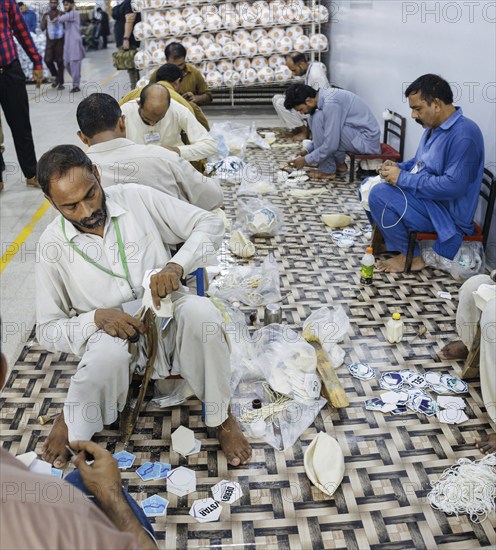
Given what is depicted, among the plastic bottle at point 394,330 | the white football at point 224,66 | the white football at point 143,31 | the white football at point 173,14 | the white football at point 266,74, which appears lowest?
the plastic bottle at point 394,330

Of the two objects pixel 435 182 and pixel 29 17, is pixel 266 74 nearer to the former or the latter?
pixel 435 182

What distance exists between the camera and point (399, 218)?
12.6 ft

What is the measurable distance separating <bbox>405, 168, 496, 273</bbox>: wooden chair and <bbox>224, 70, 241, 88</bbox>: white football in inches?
190

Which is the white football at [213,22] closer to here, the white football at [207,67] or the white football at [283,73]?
the white football at [207,67]

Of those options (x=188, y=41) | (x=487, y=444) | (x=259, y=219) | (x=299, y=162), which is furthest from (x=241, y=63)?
(x=487, y=444)

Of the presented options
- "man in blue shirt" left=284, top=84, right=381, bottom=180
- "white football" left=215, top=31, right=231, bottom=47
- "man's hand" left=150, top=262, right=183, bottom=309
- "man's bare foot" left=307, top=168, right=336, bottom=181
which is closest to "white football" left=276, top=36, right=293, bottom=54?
"white football" left=215, top=31, right=231, bottom=47

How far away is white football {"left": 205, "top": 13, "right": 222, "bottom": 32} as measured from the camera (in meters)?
7.73

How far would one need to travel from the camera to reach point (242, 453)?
243 cm

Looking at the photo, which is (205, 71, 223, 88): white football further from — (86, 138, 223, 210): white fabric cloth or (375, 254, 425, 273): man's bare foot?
(86, 138, 223, 210): white fabric cloth

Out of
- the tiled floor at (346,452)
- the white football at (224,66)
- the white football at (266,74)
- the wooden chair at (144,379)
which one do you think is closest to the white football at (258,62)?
the white football at (266,74)

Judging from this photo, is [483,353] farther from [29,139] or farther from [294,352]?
[29,139]

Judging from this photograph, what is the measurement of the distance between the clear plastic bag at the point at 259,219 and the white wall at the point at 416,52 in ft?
5.01

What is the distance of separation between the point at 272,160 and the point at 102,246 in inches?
163

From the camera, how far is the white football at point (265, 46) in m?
7.80
